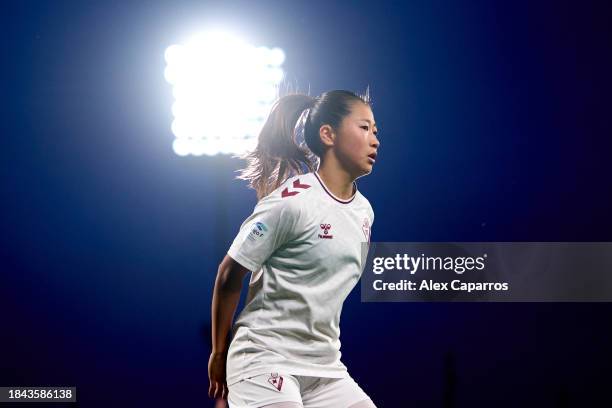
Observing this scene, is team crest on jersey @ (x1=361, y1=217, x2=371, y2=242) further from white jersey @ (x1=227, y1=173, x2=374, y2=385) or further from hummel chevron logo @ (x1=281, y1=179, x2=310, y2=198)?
hummel chevron logo @ (x1=281, y1=179, x2=310, y2=198)

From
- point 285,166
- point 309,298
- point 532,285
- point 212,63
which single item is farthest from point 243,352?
point 212,63

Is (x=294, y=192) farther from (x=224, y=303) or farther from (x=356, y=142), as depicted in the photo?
(x=224, y=303)

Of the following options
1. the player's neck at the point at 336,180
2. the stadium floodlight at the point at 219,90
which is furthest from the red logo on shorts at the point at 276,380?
the stadium floodlight at the point at 219,90

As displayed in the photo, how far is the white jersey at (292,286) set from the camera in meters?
2.28

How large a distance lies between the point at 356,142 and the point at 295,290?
550 mm

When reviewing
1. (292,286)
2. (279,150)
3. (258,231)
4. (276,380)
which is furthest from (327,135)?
(276,380)

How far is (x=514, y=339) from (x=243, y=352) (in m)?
5.31

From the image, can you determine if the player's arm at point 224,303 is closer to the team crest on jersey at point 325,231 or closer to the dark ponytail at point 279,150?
the team crest on jersey at point 325,231

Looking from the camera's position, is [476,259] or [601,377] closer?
[476,259]

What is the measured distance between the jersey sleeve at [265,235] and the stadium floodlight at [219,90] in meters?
4.66

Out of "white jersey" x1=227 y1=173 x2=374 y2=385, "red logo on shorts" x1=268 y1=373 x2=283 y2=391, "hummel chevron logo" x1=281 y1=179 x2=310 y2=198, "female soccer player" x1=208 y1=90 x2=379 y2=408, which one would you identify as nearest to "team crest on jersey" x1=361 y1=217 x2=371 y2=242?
"female soccer player" x1=208 y1=90 x2=379 y2=408

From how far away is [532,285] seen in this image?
20.1 feet

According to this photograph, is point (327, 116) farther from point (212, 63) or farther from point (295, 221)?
point (212, 63)

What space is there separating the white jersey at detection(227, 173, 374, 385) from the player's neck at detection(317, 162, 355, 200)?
11 cm
